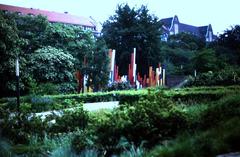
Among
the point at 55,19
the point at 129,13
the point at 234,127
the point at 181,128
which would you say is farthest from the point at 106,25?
the point at 234,127

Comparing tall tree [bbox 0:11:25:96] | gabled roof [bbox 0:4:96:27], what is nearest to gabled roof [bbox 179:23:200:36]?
gabled roof [bbox 0:4:96:27]

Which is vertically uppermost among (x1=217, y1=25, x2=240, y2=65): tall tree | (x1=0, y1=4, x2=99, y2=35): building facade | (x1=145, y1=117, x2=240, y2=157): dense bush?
(x1=0, y1=4, x2=99, y2=35): building facade

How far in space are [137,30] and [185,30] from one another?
735 millimetres

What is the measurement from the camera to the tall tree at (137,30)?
6.09 metres

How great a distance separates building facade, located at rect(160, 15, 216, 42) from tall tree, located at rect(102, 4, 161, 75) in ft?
0.41

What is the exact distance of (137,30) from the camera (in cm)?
607

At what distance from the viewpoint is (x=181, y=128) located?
3.70m

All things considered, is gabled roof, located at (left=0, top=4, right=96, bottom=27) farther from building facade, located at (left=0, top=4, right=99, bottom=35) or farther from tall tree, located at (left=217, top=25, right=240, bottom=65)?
tall tree, located at (left=217, top=25, right=240, bottom=65)

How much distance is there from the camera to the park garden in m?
3.45

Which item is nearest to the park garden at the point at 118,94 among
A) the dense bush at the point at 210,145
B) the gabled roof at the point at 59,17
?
the dense bush at the point at 210,145

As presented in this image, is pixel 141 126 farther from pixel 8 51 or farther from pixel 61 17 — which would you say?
pixel 8 51

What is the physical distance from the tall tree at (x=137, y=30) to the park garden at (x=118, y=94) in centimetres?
2

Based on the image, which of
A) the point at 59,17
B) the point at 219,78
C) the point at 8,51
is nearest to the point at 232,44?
the point at 219,78

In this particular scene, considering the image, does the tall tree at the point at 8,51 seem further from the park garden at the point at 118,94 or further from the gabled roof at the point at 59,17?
the gabled roof at the point at 59,17
